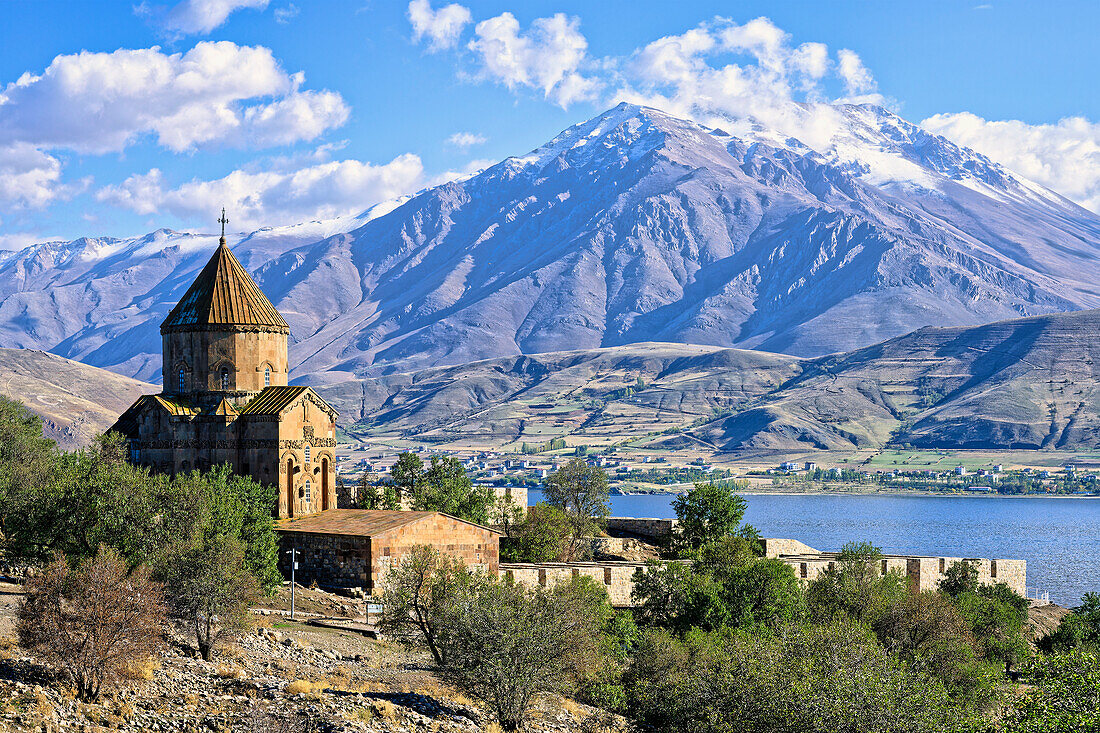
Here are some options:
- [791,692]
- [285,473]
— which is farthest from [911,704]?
[285,473]

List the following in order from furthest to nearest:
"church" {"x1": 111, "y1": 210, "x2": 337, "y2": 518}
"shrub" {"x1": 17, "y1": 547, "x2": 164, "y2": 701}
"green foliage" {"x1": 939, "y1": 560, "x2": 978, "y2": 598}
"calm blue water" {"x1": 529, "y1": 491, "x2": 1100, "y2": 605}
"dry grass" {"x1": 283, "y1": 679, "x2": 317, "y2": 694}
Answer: "calm blue water" {"x1": 529, "y1": 491, "x2": 1100, "y2": 605} → "green foliage" {"x1": 939, "y1": 560, "x2": 978, "y2": 598} → "church" {"x1": 111, "y1": 210, "x2": 337, "y2": 518} → "dry grass" {"x1": 283, "y1": 679, "x2": 317, "y2": 694} → "shrub" {"x1": 17, "y1": 547, "x2": 164, "y2": 701}

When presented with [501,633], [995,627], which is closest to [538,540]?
[995,627]

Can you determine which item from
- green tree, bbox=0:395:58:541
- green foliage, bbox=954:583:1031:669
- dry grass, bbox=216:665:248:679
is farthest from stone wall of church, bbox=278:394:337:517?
green foliage, bbox=954:583:1031:669

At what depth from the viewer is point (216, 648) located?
34594 mm

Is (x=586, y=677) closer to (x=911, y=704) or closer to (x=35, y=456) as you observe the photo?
(x=911, y=704)

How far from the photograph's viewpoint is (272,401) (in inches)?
2023

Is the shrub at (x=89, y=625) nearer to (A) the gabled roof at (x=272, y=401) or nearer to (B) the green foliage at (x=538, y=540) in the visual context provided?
(A) the gabled roof at (x=272, y=401)

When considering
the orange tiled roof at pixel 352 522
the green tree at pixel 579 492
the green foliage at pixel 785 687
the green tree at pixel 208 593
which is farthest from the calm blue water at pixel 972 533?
the green tree at pixel 208 593

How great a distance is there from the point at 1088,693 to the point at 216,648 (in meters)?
22.2

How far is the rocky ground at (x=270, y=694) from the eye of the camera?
2836 cm

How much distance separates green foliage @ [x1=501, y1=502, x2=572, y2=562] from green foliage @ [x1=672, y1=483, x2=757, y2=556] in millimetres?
5981

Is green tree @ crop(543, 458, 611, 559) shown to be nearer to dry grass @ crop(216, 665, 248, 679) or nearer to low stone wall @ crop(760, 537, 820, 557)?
low stone wall @ crop(760, 537, 820, 557)

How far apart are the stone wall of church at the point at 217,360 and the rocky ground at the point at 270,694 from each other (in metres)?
14.7

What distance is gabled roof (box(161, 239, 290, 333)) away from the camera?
52.7 metres
